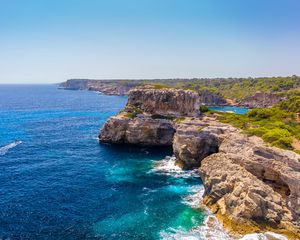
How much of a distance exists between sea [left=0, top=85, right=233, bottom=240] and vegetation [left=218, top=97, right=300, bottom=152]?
48.7 ft

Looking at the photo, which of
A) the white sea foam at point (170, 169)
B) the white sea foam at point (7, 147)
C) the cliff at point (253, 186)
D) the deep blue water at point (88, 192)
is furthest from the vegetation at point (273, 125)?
the white sea foam at point (7, 147)

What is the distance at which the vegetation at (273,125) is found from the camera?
161ft

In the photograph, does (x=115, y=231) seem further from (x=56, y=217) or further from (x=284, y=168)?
(x=284, y=168)

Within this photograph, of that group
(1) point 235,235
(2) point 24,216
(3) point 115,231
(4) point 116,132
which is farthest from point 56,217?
(4) point 116,132

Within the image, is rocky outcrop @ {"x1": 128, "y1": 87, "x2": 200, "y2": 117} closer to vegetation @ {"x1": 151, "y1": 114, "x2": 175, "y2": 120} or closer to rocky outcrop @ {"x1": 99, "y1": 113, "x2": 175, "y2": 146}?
vegetation @ {"x1": 151, "y1": 114, "x2": 175, "y2": 120}

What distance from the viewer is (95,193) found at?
169 ft

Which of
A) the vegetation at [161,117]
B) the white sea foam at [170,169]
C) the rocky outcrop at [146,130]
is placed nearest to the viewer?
the white sea foam at [170,169]

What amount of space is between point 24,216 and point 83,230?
32.2ft

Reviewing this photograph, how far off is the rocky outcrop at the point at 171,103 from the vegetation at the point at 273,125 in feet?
27.7

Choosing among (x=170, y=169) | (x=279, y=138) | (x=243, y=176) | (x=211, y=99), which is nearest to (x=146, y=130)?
(x=170, y=169)

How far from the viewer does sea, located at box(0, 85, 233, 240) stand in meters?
39.7

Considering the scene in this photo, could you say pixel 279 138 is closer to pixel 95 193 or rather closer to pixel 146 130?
pixel 95 193

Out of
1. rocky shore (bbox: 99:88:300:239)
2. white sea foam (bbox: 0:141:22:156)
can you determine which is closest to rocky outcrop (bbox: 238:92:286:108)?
rocky shore (bbox: 99:88:300:239)

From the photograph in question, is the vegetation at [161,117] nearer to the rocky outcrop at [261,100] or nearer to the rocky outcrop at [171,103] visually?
the rocky outcrop at [171,103]
